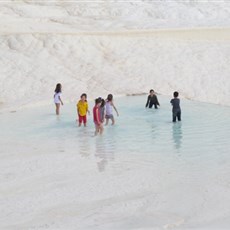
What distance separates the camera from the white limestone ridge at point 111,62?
2311 centimetres

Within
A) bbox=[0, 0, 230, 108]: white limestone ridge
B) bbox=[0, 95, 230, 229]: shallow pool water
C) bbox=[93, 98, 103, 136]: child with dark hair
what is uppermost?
bbox=[0, 0, 230, 108]: white limestone ridge

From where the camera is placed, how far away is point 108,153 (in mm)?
11875

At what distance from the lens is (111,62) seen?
25562 mm

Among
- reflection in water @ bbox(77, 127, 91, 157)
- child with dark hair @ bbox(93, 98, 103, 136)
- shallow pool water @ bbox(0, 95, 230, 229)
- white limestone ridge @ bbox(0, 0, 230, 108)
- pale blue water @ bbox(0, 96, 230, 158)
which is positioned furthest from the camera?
white limestone ridge @ bbox(0, 0, 230, 108)

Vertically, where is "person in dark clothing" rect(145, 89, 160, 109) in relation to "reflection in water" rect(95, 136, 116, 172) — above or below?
above

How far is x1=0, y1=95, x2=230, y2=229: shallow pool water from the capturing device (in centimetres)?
764

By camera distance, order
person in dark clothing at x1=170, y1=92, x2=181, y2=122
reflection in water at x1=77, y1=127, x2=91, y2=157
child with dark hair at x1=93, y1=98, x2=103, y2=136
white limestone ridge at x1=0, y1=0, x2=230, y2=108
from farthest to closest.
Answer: white limestone ridge at x1=0, y1=0, x2=230, y2=108, person in dark clothing at x1=170, y1=92, x2=181, y2=122, child with dark hair at x1=93, y1=98, x2=103, y2=136, reflection in water at x1=77, y1=127, x2=91, y2=157

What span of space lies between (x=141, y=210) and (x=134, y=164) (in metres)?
2.94

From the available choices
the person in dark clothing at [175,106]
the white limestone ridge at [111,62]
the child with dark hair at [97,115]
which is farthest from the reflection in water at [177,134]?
the white limestone ridge at [111,62]

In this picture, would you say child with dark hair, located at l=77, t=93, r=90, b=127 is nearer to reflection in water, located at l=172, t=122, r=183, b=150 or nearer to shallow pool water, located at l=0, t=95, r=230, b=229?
shallow pool water, located at l=0, t=95, r=230, b=229

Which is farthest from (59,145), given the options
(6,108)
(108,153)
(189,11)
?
(189,11)

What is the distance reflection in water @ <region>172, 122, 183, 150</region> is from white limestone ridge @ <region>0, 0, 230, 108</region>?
294 inches

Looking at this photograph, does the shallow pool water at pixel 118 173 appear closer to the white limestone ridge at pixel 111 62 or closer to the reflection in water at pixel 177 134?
the reflection in water at pixel 177 134

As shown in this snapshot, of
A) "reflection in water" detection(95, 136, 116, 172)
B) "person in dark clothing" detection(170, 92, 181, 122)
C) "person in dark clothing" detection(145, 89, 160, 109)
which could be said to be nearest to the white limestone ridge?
"person in dark clothing" detection(145, 89, 160, 109)
